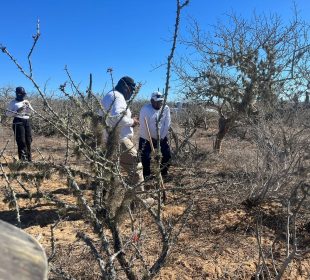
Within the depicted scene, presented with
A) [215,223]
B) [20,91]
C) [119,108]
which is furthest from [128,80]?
[20,91]

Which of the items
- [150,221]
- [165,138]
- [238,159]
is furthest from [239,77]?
[150,221]

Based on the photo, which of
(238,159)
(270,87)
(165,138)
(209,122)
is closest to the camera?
(165,138)

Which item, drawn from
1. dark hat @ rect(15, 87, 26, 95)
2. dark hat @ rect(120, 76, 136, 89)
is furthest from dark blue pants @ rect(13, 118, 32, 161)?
dark hat @ rect(120, 76, 136, 89)

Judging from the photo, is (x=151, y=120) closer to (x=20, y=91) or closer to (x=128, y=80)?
(x=128, y=80)

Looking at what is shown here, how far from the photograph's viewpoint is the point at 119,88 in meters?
4.75

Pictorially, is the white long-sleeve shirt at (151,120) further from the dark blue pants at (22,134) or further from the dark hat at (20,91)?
the dark blue pants at (22,134)

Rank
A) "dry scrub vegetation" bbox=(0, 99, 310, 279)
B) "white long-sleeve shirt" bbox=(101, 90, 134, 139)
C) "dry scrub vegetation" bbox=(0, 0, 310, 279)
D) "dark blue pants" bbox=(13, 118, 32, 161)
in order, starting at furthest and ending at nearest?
"dark blue pants" bbox=(13, 118, 32, 161) < "white long-sleeve shirt" bbox=(101, 90, 134, 139) < "dry scrub vegetation" bbox=(0, 99, 310, 279) < "dry scrub vegetation" bbox=(0, 0, 310, 279)

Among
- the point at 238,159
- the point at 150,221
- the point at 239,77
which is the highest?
the point at 239,77

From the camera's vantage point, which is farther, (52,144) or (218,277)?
(52,144)

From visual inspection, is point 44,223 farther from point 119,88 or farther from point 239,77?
point 239,77

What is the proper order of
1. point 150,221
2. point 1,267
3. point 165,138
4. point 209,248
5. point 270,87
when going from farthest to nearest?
point 270,87, point 165,138, point 150,221, point 209,248, point 1,267

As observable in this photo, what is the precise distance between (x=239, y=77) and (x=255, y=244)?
6615 millimetres

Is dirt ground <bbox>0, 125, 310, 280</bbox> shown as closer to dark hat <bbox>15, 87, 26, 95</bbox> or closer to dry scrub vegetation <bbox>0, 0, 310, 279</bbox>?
dry scrub vegetation <bbox>0, 0, 310, 279</bbox>

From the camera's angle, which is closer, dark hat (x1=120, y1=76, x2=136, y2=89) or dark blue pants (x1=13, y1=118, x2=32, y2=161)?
dark hat (x1=120, y1=76, x2=136, y2=89)
